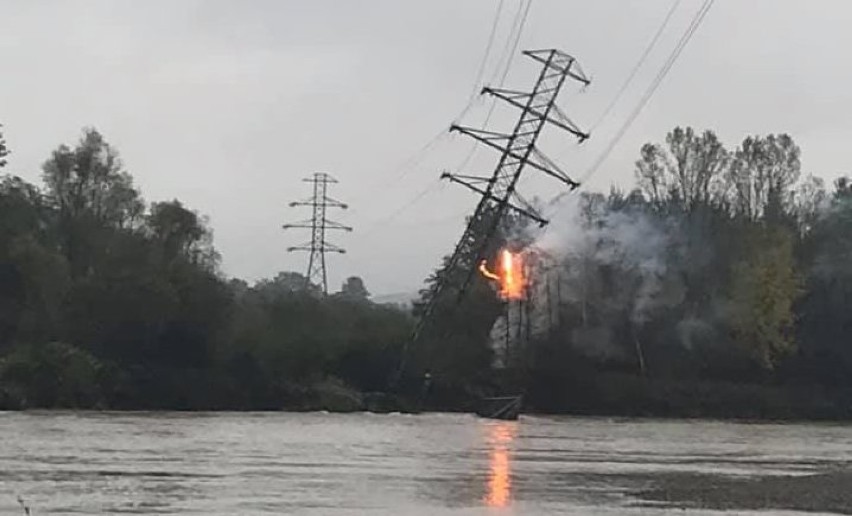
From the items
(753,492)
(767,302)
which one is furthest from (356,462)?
(767,302)

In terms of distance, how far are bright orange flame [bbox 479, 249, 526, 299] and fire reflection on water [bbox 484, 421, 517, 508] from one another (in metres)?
5.89

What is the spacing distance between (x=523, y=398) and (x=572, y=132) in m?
22.7

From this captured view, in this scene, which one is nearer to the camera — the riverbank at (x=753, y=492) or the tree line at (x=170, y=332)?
the riverbank at (x=753, y=492)

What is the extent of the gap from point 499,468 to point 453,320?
56.9 m

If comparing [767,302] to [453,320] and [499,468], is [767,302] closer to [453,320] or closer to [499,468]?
[453,320]

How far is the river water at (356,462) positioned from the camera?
3228 centimetres

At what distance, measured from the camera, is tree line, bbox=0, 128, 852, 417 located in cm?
9456

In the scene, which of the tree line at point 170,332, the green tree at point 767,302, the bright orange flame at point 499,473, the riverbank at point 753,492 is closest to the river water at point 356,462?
the bright orange flame at point 499,473

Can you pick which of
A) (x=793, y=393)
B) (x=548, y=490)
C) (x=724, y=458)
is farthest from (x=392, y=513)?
(x=793, y=393)

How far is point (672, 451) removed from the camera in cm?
5716

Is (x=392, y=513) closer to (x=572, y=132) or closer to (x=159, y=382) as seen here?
(x=572, y=132)

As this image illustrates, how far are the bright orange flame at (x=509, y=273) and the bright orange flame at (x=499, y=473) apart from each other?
5927 millimetres

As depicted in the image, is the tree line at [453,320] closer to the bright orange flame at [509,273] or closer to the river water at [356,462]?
the bright orange flame at [509,273]

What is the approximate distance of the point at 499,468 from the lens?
44.4 metres
